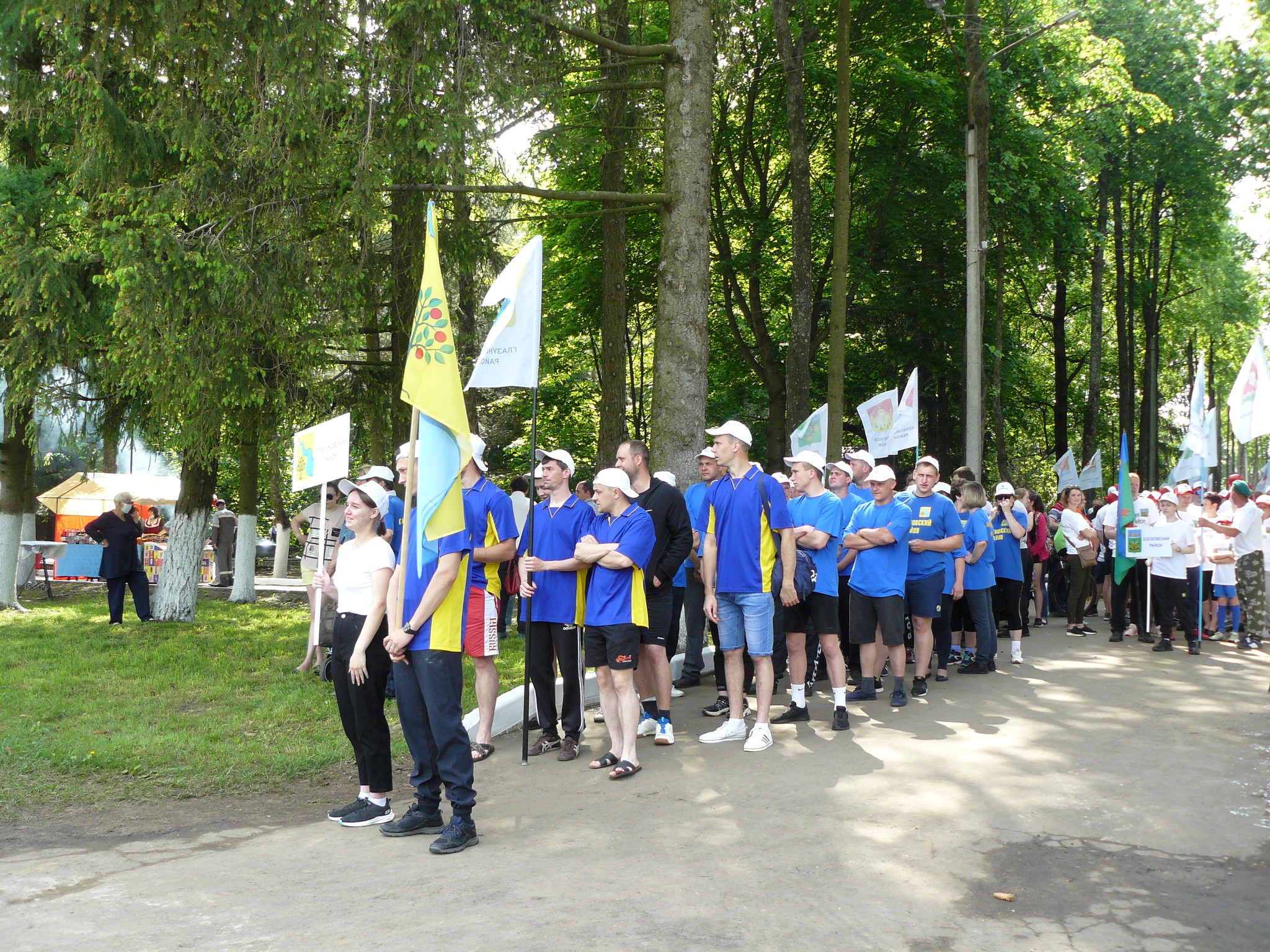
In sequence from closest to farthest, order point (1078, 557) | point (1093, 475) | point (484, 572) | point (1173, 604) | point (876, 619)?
point (484, 572)
point (876, 619)
point (1173, 604)
point (1078, 557)
point (1093, 475)

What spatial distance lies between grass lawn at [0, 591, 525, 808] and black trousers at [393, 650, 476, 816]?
1.90 meters

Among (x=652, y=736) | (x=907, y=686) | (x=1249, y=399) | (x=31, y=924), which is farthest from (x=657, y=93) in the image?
(x=31, y=924)

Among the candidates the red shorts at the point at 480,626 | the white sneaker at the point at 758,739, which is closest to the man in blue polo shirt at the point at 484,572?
the red shorts at the point at 480,626

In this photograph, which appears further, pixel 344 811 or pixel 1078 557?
pixel 1078 557

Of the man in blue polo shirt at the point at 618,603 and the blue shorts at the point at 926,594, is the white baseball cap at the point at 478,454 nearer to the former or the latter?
the man in blue polo shirt at the point at 618,603

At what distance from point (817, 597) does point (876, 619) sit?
0.81 m

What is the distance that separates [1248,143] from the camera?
107 ft

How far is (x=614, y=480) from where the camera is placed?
7.20m

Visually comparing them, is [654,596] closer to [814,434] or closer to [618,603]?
[618,603]

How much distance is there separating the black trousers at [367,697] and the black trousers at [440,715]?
23cm

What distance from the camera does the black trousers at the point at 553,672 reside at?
7.59m

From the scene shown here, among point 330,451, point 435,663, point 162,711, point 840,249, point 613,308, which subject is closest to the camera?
point 435,663

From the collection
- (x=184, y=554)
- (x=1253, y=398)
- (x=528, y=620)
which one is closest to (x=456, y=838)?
(x=528, y=620)

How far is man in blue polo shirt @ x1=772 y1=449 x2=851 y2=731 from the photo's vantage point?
329 inches
